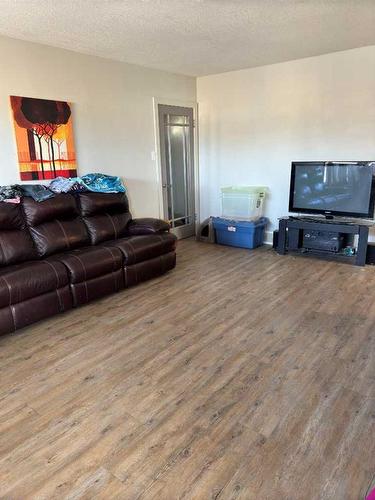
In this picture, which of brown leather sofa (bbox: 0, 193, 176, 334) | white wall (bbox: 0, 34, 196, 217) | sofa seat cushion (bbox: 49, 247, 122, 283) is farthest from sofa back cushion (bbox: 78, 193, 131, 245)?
white wall (bbox: 0, 34, 196, 217)

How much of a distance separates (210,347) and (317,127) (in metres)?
3.46

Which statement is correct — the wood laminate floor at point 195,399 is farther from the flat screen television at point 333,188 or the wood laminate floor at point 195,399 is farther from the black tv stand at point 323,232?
the flat screen television at point 333,188

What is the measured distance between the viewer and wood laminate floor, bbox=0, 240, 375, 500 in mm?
1592

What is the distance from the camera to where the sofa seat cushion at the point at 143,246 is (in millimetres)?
3705

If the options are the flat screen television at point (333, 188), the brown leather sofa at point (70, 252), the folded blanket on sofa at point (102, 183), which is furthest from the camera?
the flat screen television at point (333, 188)

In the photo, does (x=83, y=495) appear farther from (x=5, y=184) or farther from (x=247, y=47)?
(x=247, y=47)

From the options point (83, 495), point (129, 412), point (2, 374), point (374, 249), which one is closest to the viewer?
point (83, 495)

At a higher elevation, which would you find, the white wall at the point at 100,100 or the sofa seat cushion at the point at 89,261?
the white wall at the point at 100,100

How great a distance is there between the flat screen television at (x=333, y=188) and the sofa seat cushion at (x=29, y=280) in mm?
3109

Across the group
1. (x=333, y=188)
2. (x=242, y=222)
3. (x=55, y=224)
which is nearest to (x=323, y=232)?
(x=333, y=188)

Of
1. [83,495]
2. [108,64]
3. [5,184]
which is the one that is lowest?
[83,495]

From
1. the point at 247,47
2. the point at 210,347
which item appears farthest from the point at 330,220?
the point at 210,347

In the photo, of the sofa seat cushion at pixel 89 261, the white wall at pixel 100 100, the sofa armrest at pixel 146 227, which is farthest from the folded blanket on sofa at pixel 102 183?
the sofa seat cushion at pixel 89 261

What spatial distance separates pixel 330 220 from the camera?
4.48 metres
